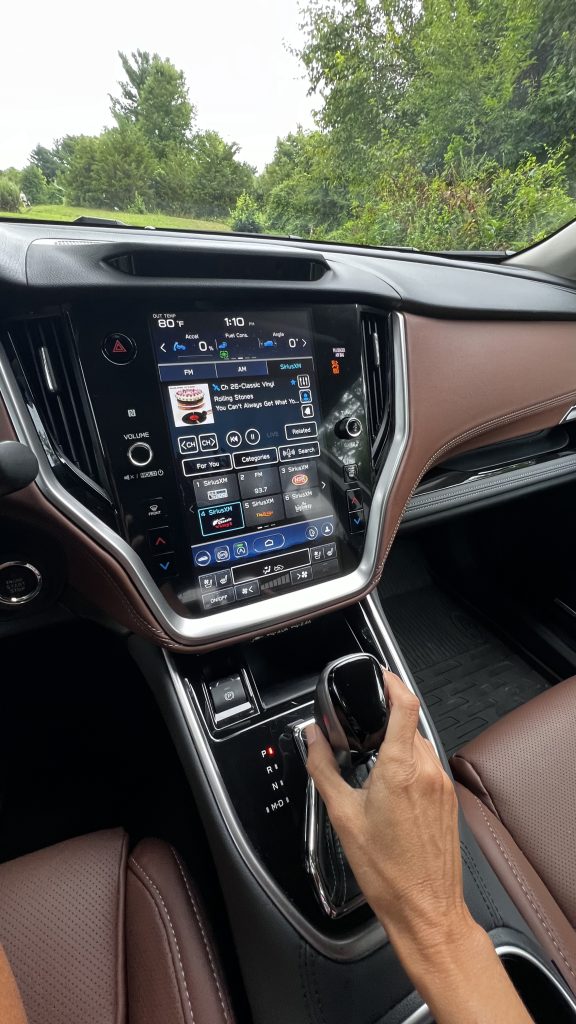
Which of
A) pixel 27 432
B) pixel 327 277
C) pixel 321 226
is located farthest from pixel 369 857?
pixel 321 226

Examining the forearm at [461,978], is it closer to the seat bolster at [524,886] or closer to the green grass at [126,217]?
the seat bolster at [524,886]

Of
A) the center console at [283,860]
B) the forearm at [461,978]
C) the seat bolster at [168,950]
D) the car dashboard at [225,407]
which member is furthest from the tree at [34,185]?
the forearm at [461,978]

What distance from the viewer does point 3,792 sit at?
134 cm

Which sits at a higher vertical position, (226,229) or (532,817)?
(226,229)

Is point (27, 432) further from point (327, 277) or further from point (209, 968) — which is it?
point (209, 968)

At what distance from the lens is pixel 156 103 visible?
1155 mm

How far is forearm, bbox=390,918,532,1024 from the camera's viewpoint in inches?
22.3

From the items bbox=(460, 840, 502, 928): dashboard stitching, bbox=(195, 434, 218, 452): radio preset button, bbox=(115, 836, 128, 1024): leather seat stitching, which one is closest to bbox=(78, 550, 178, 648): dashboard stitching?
bbox=(195, 434, 218, 452): radio preset button

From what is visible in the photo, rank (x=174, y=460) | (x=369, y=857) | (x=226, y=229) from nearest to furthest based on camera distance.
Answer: (x=369, y=857)
(x=174, y=460)
(x=226, y=229)

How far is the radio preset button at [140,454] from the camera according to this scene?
2.68 ft

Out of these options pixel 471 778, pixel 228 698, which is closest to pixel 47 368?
pixel 228 698

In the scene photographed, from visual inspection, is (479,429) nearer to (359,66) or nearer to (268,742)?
(268,742)

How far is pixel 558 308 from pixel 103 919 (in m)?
1.61

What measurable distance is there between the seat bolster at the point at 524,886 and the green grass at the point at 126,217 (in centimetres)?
129
